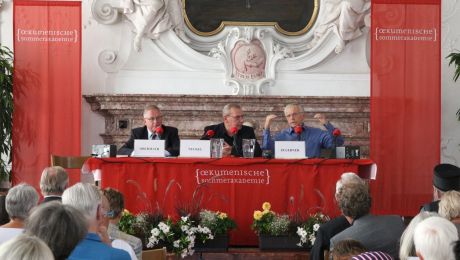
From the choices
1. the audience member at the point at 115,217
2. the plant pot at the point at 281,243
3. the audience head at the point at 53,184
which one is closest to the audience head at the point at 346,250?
the audience member at the point at 115,217

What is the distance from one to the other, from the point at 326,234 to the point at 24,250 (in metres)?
3.05

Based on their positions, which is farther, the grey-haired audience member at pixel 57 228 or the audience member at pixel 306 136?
the audience member at pixel 306 136

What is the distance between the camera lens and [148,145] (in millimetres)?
7109

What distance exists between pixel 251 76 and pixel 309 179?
3186 millimetres

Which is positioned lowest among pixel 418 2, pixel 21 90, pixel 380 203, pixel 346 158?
pixel 380 203

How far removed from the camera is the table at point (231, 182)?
6.82 metres

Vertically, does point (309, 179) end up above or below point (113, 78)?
below

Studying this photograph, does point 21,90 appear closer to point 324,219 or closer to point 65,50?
point 65,50

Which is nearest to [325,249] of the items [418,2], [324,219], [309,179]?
[324,219]

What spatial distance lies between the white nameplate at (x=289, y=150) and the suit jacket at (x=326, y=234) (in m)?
2.06

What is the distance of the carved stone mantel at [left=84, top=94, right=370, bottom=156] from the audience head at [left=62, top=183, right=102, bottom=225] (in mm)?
6051

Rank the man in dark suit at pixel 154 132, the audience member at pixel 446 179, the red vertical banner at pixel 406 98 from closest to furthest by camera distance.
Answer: the audience member at pixel 446 179
the man in dark suit at pixel 154 132
the red vertical banner at pixel 406 98

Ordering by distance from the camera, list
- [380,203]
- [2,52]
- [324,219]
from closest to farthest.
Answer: [324,219]
[380,203]
[2,52]

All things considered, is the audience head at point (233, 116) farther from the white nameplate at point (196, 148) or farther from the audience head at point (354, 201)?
the audience head at point (354, 201)
